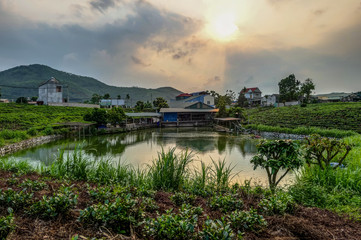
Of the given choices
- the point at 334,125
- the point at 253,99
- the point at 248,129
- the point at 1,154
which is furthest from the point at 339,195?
the point at 253,99

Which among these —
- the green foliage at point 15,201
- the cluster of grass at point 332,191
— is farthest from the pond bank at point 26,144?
the cluster of grass at point 332,191

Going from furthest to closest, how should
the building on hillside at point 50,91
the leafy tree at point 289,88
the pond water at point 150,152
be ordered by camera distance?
the leafy tree at point 289,88 < the building on hillside at point 50,91 < the pond water at point 150,152

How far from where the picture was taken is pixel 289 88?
41.5m

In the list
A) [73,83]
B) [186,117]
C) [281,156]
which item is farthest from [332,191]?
Answer: [73,83]

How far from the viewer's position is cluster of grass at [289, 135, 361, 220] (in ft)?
9.07

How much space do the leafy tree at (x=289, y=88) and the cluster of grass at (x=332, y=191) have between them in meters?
41.0

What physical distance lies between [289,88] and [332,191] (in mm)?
44119

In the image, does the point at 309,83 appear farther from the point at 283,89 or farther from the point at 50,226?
the point at 50,226

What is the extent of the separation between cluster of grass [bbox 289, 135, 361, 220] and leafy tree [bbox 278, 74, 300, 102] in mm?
40988

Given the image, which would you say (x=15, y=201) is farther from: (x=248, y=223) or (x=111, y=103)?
(x=111, y=103)

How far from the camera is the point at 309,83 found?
1409 inches

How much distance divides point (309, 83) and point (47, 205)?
42.8 metres

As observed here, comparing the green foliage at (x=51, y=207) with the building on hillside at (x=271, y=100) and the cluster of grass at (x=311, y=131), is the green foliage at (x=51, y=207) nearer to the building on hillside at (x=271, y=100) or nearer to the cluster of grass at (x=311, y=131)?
the cluster of grass at (x=311, y=131)

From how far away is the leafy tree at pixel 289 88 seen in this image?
39.6 meters
